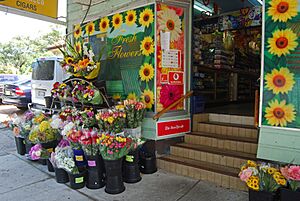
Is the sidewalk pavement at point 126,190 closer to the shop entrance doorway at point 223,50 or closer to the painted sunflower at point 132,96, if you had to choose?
the painted sunflower at point 132,96

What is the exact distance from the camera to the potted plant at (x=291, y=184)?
2219 mm

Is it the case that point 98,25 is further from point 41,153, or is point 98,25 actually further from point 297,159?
point 297,159

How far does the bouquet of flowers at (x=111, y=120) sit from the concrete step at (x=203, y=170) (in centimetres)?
89

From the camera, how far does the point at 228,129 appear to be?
12.8 feet

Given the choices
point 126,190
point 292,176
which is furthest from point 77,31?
point 292,176

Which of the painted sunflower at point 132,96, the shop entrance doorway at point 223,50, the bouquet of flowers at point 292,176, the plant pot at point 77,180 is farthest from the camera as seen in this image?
the shop entrance doorway at point 223,50

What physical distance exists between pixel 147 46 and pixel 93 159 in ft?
6.26

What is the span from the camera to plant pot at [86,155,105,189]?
308 cm

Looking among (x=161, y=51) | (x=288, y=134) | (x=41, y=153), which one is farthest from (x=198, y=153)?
(x=41, y=153)

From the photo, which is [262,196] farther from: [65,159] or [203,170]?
[65,159]

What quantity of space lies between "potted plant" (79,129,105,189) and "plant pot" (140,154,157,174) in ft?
2.12

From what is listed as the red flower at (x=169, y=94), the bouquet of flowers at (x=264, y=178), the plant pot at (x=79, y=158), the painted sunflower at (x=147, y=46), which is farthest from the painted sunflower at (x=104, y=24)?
the bouquet of flowers at (x=264, y=178)

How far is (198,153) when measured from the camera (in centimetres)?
363

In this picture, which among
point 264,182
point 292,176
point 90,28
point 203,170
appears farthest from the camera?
point 90,28
